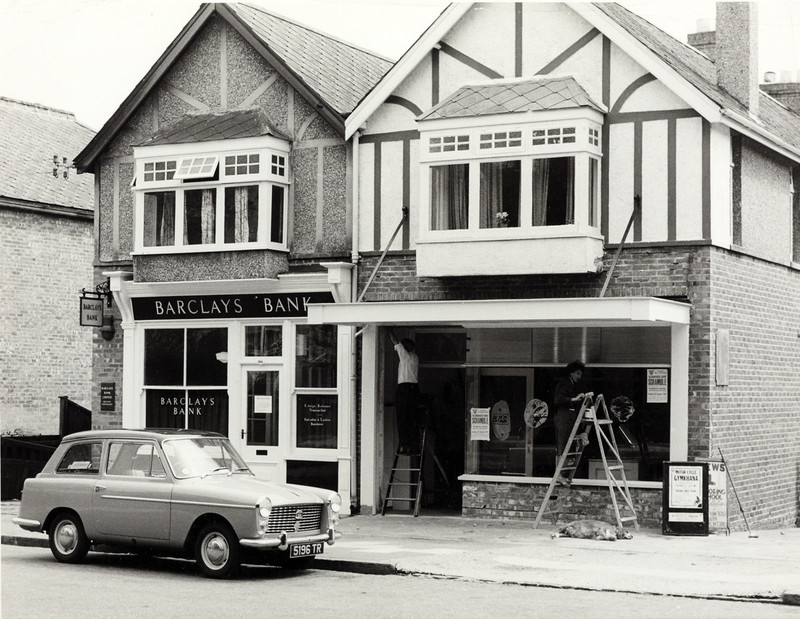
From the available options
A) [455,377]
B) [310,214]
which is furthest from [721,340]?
[310,214]

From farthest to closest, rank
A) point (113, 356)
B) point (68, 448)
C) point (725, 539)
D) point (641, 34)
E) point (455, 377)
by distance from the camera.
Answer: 1. point (113, 356)
2. point (455, 377)
3. point (641, 34)
4. point (725, 539)
5. point (68, 448)

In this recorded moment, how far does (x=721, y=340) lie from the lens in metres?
16.8

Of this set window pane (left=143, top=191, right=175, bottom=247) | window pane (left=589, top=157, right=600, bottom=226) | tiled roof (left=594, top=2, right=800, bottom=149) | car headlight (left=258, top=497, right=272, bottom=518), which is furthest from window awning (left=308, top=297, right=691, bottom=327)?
car headlight (left=258, top=497, right=272, bottom=518)

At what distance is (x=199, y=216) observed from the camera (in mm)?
19750

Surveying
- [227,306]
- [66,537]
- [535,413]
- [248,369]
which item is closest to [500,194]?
[535,413]

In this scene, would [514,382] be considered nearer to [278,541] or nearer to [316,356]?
[316,356]

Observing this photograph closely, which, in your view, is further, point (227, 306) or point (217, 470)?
point (227, 306)

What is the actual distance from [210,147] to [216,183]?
594 millimetres

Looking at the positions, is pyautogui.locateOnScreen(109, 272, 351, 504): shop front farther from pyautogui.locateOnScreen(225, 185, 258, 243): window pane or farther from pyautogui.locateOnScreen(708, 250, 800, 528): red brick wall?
pyautogui.locateOnScreen(708, 250, 800, 528): red brick wall

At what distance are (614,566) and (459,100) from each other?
295 inches

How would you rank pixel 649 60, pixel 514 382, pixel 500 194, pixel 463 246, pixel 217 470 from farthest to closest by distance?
1. pixel 514 382
2. pixel 463 246
3. pixel 500 194
4. pixel 649 60
5. pixel 217 470

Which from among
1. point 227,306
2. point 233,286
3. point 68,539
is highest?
point 233,286

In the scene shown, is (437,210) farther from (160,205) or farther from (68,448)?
(68,448)

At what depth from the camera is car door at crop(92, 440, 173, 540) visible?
1319 cm
